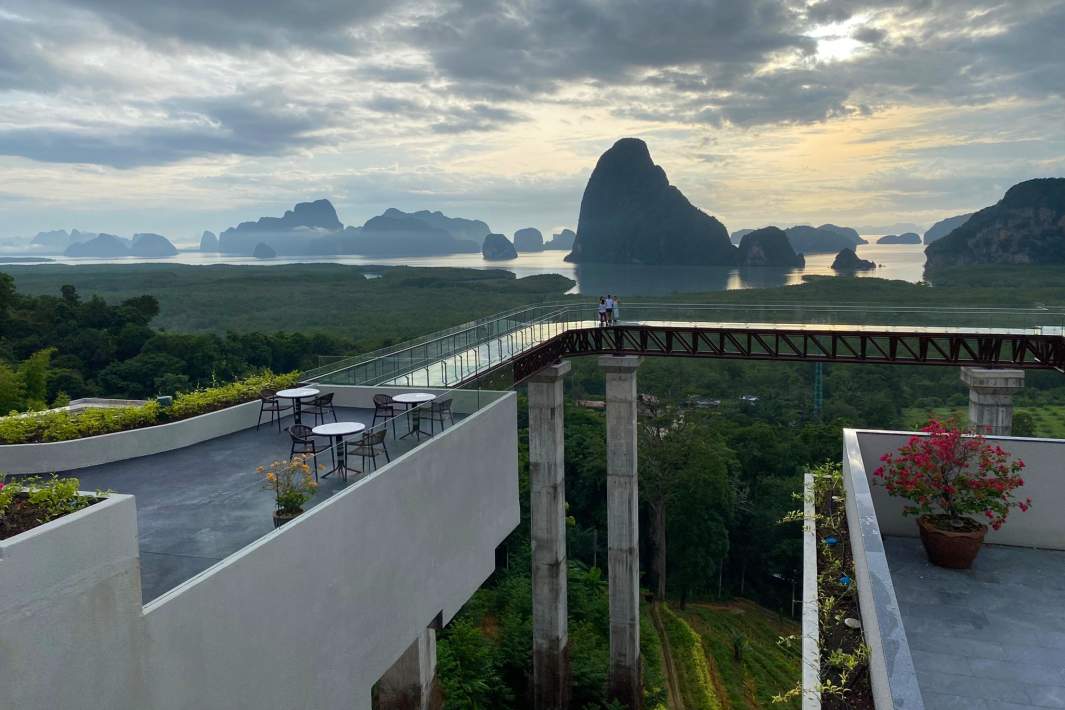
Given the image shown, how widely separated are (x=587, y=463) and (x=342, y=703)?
42881 millimetres

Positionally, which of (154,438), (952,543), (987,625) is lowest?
(987,625)

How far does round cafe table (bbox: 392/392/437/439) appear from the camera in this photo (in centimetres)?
1255

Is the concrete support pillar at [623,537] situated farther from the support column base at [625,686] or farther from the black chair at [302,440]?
the black chair at [302,440]

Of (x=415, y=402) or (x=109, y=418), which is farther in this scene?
(x=415, y=402)

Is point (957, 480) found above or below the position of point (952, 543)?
above

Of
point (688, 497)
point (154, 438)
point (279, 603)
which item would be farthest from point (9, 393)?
point (688, 497)

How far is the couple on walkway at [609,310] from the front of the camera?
27.8 meters

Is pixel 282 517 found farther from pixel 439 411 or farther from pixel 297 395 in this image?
pixel 297 395

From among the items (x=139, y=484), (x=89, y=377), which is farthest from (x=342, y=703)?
(x=89, y=377)

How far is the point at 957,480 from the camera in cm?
894

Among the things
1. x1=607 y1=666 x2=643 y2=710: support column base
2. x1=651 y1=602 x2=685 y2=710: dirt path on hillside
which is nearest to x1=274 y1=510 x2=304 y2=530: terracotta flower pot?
x1=607 y1=666 x2=643 y2=710: support column base

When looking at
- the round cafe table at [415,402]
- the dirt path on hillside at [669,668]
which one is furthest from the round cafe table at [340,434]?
the dirt path on hillside at [669,668]

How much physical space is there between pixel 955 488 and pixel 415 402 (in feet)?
29.8

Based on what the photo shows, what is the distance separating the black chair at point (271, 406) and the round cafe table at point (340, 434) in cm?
302
